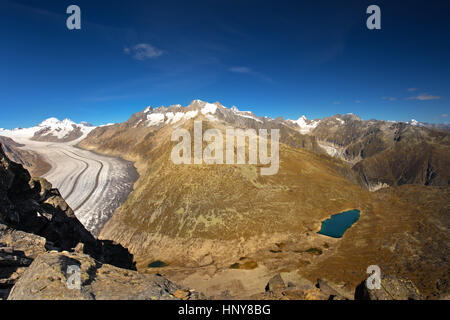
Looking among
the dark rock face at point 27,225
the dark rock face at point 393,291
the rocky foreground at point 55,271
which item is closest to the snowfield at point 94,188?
the dark rock face at point 27,225

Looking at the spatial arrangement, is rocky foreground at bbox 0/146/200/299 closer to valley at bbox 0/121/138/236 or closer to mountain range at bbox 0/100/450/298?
mountain range at bbox 0/100/450/298

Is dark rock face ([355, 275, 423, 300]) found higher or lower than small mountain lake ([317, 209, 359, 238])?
higher

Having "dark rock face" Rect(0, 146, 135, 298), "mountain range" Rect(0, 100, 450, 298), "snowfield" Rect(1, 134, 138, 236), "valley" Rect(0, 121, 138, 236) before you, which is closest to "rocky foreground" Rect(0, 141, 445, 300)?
"dark rock face" Rect(0, 146, 135, 298)

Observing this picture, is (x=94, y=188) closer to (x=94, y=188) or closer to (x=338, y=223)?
(x=94, y=188)

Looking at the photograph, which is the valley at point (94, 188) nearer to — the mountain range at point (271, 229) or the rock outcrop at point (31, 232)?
the mountain range at point (271, 229)

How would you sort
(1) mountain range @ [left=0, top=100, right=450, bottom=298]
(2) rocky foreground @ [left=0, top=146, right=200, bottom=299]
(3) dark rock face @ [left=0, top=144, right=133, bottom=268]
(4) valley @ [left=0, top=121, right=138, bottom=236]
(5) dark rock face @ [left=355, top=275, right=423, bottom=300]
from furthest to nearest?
(4) valley @ [left=0, top=121, right=138, bottom=236]
(1) mountain range @ [left=0, top=100, right=450, bottom=298]
(3) dark rock face @ [left=0, top=144, right=133, bottom=268]
(5) dark rock face @ [left=355, top=275, right=423, bottom=300]
(2) rocky foreground @ [left=0, top=146, right=200, bottom=299]

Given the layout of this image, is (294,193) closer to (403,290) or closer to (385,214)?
(385,214)

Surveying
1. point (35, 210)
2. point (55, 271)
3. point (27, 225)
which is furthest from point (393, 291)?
point (35, 210)
